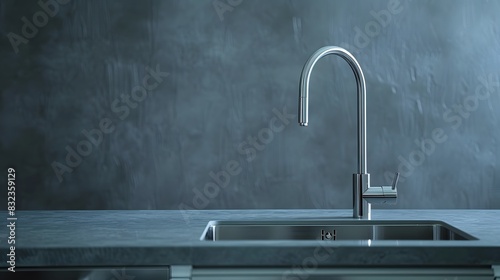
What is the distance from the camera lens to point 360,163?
1574 millimetres

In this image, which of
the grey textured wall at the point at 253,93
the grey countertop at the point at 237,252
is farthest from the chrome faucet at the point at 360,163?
the grey countertop at the point at 237,252

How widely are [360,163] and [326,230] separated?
211 millimetres

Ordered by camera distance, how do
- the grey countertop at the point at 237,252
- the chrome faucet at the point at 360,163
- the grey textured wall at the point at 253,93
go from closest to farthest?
the grey countertop at the point at 237,252 → the chrome faucet at the point at 360,163 → the grey textured wall at the point at 253,93


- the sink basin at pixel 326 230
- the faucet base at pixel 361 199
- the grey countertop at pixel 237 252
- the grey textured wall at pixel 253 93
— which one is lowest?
the grey countertop at pixel 237 252

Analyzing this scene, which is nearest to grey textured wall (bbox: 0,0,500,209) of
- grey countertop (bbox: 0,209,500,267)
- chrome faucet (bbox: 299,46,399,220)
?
chrome faucet (bbox: 299,46,399,220)

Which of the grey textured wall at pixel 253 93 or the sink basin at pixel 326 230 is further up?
the grey textured wall at pixel 253 93

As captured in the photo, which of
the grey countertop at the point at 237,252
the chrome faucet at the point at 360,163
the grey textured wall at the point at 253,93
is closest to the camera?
the grey countertop at the point at 237,252

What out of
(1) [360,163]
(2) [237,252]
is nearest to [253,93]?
(1) [360,163]

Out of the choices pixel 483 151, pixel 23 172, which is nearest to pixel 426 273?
pixel 483 151

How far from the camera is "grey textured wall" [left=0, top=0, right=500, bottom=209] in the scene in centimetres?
175

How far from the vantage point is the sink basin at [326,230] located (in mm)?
1518

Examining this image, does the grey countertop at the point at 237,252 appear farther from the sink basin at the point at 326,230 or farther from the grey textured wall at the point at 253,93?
the grey textured wall at the point at 253,93

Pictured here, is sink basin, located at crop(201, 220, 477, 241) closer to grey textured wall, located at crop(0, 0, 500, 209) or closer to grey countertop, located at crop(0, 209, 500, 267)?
grey textured wall, located at crop(0, 0, 500, 209)

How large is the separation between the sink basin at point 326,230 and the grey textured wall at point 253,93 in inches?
9.1
